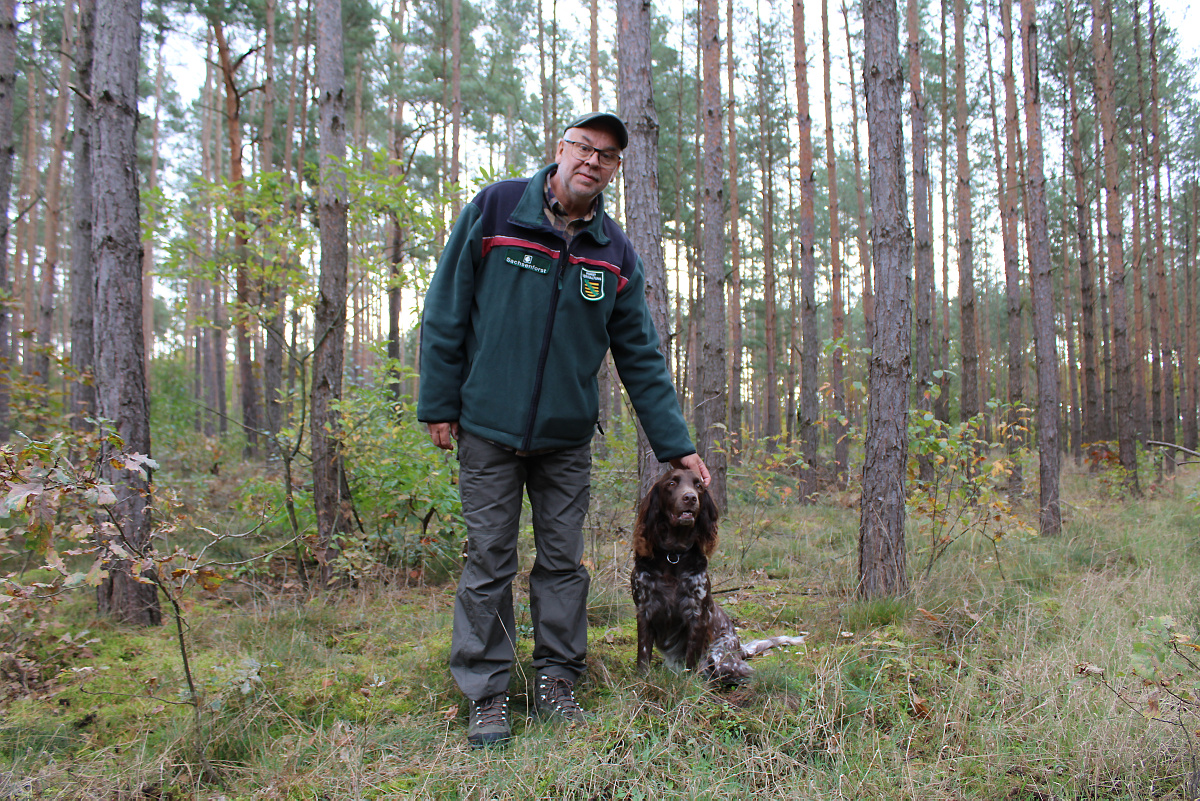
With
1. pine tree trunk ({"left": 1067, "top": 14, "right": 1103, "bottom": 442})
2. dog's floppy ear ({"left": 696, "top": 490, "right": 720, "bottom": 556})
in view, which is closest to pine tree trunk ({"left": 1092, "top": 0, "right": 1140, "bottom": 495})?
pine tree trunk ({"left": 1067, "top": 14, "right": 1103, "bottom": 442})

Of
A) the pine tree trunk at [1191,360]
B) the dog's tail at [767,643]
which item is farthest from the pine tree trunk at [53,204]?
the pine tree trunk at [1191,360]

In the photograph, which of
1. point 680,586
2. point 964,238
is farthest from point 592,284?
point 964,238

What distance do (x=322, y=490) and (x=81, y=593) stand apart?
1.42 meters

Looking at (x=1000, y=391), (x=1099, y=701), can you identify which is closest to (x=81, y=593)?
(x=1099, y=701)

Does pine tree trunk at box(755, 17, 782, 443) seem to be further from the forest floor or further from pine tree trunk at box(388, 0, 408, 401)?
the forest floor

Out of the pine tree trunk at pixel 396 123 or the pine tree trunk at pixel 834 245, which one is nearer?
the pine tree trunk at pixel 834 245

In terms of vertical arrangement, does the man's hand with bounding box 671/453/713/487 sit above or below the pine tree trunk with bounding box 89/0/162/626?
below

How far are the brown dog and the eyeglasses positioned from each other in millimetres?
1322

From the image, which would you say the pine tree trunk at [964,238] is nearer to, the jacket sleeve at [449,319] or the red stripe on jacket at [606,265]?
the red stripe on jacket at [606,265]

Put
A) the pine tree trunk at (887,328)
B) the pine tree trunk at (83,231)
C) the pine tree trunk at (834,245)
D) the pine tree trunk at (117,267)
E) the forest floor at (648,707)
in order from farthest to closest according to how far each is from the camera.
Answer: the pine tree trunk at (834,245)
the pine tree trunk at (83,231)
the pine tree trunk at (887,328)
the pine tree trunk at (117,267)
the forest floor at (648,707)

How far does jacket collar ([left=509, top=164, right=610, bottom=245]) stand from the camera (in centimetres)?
253

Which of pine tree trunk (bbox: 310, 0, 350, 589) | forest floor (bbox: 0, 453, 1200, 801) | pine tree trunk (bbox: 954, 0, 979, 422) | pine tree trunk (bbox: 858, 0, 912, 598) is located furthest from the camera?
pine tree trunk (bbox: 954, 0, 979, 422)

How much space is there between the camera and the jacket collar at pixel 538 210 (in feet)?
8.30

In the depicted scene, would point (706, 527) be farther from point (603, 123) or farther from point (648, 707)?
point (603, 123)
